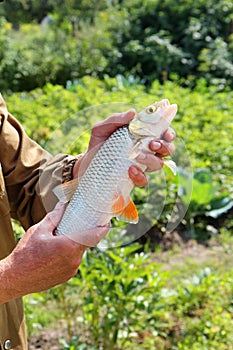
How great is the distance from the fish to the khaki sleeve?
1.19 ft

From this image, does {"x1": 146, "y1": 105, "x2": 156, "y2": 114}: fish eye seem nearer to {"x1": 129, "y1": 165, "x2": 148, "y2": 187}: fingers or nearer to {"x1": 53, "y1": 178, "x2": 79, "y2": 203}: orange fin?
{"x1": 129, "y1": 165, "x2": 148, "y2": 187}: fingers

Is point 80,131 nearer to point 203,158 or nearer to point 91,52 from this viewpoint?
point 203,158

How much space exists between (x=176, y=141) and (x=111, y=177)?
212 millimetres

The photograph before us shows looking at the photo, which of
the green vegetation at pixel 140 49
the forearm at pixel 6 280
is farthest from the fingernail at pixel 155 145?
the green vegetation at pixel 140 49

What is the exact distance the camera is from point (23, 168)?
1.67 m

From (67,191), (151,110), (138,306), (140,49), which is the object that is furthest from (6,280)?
(140,49)

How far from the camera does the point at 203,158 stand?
16.4 ft

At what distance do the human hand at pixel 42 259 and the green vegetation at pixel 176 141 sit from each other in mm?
252

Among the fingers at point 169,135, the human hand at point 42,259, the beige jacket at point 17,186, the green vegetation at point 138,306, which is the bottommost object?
the green vegetation at point 138,306

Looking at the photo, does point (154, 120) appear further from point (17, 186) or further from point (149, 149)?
point (17, 186)

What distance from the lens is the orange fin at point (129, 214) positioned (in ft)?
4.12

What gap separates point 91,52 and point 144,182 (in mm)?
7394

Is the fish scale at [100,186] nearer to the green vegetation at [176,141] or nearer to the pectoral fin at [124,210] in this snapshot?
the pectoral fin at [124,210]

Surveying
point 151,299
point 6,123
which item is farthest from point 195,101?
point 6,123
